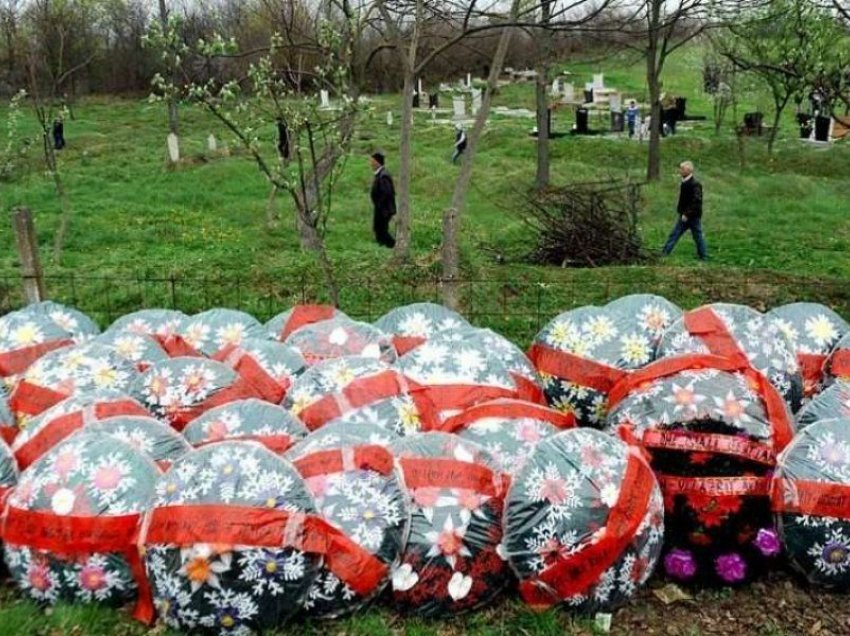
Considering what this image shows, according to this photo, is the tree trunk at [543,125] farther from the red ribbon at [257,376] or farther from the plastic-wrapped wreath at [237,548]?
the plastic-wrapped wreath at [237,548]

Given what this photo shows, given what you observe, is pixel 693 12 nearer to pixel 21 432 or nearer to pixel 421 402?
pixel 421 402

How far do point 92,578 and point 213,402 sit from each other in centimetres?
152

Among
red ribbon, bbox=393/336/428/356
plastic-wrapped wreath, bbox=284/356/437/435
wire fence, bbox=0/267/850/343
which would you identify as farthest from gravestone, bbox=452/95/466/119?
plastic-wrapped wreath, bbox=284/356/437/435

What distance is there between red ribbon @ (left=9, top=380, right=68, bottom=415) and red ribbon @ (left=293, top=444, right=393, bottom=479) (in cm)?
206

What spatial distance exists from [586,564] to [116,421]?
101 inches

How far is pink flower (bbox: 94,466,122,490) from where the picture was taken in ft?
14.3

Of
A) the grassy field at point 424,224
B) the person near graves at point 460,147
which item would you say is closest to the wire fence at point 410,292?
the grassy field at point 424,224

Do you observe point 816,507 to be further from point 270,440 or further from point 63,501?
point 63,501

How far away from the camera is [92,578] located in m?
4.34

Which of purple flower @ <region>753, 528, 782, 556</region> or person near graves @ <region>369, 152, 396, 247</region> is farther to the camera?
person near graves @ <region>369, 152, 396, 247</region>

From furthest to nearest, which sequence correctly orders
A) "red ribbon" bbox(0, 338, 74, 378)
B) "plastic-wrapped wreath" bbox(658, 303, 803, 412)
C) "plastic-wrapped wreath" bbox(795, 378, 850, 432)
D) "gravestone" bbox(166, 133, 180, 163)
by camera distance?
"gravestone" bbox(166, 133, 180, 163) → "red ribbon" bbox(0, 338, 74, 378) → "plastic-wrapped wreath" bbox(658, 303, 803, 412) → "plastic-wrapped wreath" bbox(795, 378, 850, 432)

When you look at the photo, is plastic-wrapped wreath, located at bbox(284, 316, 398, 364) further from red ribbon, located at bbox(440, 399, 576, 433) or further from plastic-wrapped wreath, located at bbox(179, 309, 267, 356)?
red ribbon, located at bbox(440, 399, 576, 433)

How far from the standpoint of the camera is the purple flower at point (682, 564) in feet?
15.4

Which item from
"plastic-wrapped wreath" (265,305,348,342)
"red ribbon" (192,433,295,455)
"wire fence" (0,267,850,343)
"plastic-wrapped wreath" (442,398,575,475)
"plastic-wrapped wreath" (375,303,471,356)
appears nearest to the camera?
"plastic-wrapped wreath" (442,398,575,475)
